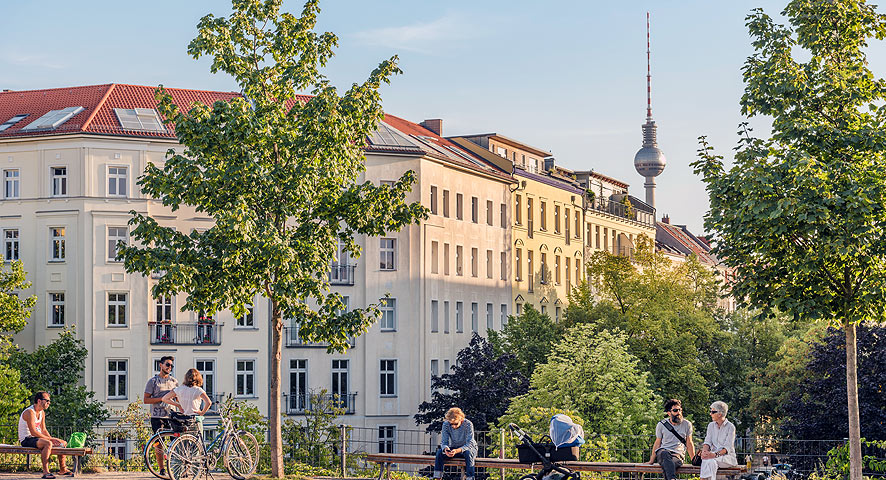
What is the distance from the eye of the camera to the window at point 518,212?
274 ft

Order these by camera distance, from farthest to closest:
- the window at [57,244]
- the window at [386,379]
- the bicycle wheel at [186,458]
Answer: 1. the window at [386,379]
2. the window at [57,244]
3. the bicycle wheel at [186,458]

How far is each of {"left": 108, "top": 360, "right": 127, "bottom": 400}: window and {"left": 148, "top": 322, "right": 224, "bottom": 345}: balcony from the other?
192 centimetres

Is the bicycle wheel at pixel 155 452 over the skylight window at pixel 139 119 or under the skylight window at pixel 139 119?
under

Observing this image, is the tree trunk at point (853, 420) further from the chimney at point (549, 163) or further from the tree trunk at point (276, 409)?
the chimney at point (549, 163)

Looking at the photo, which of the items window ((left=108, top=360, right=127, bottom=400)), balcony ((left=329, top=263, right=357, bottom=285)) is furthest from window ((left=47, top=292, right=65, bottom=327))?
balcony ((left=329, top=263, right=357, bottom=285))

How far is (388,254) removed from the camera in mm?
72062

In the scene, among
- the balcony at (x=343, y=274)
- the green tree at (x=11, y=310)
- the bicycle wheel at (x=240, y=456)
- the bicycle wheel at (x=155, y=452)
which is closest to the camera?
the bicycle wheel at (x=155, y=452)

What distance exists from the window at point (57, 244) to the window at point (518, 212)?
99.3 ft

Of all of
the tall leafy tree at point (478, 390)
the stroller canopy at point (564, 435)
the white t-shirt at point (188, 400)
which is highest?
the white t-shirt at point (188, 400)

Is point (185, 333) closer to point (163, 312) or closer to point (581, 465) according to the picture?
point (163, 312)

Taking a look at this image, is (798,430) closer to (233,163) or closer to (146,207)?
(233,163)

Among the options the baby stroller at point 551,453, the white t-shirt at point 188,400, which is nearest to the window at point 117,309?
the white t-shirt at point 188,400

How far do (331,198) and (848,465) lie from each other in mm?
10806

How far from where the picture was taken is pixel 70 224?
64.4 meters
